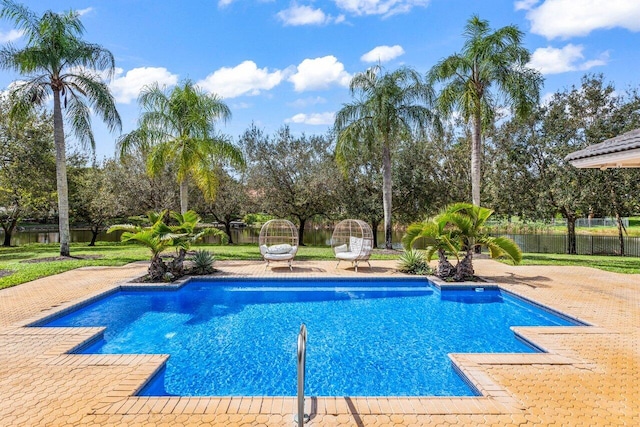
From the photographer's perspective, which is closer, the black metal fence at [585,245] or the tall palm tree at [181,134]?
the tall palm tree at [181,134]

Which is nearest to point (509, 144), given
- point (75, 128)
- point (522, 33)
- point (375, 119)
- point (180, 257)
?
point (522, 33)

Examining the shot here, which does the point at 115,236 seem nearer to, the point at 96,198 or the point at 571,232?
the point at 96,198

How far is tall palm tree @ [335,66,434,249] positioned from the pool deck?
9596 mm

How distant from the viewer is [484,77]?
12.8m

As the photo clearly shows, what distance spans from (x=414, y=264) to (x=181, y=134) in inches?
378

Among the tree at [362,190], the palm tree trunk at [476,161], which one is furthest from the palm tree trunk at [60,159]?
the palm tree trunk at [476,161]

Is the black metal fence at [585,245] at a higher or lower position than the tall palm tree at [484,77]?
lower

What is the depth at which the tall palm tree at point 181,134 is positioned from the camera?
1298cm

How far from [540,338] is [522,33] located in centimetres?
1160

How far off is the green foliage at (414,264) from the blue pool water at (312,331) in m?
0.69

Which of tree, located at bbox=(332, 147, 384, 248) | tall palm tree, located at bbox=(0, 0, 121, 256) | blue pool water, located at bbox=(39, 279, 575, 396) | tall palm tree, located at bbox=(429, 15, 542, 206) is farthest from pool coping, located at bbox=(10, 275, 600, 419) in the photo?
tree, located at bbox=(332, 147, 384, 248)

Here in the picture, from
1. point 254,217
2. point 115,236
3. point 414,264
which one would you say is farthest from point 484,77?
point 115,236

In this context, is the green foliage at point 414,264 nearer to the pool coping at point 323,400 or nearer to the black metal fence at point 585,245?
the pool coping at point 323,400

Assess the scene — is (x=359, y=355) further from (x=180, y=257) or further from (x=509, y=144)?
(x=509, y=144)
